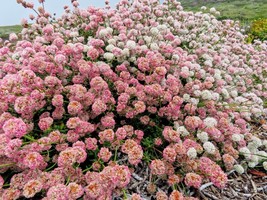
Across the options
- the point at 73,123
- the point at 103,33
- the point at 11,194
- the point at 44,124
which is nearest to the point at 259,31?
the point at 103,33

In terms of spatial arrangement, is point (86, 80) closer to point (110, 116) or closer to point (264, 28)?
point (110, 116)

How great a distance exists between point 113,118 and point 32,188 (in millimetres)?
1328

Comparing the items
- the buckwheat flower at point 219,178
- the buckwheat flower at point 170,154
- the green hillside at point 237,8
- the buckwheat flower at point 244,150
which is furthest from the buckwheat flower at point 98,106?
the green hillside at point 237,8

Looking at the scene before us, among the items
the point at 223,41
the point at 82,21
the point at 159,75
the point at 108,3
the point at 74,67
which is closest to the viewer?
the point at 159,75

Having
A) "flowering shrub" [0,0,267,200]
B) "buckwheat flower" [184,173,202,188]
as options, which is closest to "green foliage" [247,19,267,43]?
"flowering shrub" [0,0,267,200]

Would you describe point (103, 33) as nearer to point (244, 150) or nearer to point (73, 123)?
point (73, 123)

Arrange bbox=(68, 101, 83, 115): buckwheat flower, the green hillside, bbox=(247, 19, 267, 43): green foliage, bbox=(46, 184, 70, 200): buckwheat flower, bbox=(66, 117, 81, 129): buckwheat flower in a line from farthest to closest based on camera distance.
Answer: the green hillside, bbox=(247, 19, 267, 43): green foliage, bbox=(68, 101, 83, 115): buckwheat flower, bbox=(66, 117, 81, 129): buckwheat flower, bbox=(46, 184, 70, 200): buckwheat flower

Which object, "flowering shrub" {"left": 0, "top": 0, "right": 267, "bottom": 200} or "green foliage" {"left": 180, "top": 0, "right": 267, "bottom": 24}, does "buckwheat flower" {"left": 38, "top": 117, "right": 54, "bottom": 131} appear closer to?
"flowering shrub" {"left": 0, "top": 0, "right": 267, "bottom": 200}

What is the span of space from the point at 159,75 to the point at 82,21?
2391 mm

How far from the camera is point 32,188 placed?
2.18 metres

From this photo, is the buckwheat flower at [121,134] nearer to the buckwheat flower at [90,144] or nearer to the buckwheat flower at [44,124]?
the buckwheat flower at [90,144]

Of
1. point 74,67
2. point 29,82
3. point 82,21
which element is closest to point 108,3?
point 82,21

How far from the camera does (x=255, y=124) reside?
4.46 metres

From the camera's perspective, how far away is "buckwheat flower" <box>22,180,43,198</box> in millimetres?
2156
